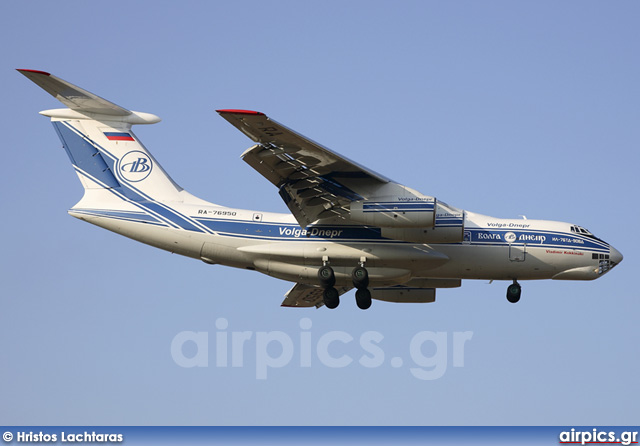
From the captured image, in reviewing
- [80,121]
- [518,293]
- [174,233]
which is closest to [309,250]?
[174,233]

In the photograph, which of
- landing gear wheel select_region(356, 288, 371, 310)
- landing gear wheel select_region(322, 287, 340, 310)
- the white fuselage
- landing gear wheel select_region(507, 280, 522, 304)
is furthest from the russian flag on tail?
landing gear wheel select_region(507, 280, 522, 304)

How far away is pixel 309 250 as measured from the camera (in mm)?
18828

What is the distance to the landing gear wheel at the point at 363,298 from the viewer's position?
19.2m

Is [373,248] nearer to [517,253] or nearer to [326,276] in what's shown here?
[326,276]

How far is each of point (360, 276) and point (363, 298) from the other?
0.67 meters

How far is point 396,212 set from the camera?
699 inches

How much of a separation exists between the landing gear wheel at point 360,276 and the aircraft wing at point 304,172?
1084mm

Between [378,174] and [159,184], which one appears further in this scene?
[159,184]

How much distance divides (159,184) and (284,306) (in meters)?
4.16

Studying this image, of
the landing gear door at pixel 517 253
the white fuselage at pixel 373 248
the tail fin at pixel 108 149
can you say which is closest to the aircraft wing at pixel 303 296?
the white fuselage at pixel 373 248

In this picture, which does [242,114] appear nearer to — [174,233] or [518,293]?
[174,233]

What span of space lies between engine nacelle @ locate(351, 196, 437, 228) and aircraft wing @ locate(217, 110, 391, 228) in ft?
0.96

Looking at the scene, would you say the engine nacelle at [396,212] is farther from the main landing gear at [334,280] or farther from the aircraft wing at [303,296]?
the aircraft wing at [303,296]

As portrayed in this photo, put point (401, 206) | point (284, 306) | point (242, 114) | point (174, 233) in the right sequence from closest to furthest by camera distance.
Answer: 1. point (242, 114)
2. point (401, 206)
3. point (174, 233)
4. point (284, 306)
